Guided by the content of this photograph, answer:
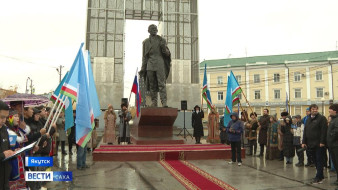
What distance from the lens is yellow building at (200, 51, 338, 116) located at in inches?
1788

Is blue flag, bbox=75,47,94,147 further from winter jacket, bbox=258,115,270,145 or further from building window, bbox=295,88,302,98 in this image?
building window, bbox=295,88,302,98

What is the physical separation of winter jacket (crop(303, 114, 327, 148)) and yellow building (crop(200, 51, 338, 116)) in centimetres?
4005

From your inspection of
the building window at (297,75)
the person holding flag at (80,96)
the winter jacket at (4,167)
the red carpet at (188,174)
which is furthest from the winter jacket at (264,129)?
the building window at (297,75)

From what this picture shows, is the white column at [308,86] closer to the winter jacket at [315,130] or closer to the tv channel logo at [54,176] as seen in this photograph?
the winter jacket at [315,130]

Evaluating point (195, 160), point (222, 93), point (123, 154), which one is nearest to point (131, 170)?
point (123, 154)

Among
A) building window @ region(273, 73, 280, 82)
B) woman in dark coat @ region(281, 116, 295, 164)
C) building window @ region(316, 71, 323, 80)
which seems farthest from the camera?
building window @ region(273, 73, 280, 82)

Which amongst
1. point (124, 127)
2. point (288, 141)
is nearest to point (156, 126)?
point (124, 127)

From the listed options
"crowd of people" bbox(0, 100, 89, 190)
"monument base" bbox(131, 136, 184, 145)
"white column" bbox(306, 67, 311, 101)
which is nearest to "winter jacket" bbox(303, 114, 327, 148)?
"monument base" bbox(131, 136, 184, 145)

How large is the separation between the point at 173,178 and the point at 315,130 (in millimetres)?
3041

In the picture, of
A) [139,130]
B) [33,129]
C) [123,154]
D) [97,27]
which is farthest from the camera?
[97,27]

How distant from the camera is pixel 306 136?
20.2ft

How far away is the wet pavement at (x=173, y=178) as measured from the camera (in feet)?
16.3

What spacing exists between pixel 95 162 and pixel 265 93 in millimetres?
44750

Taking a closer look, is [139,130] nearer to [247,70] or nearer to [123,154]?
[123,154]
